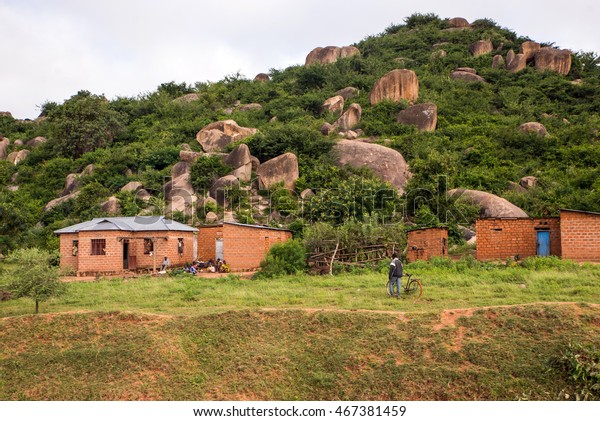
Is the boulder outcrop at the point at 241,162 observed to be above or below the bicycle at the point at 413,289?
above

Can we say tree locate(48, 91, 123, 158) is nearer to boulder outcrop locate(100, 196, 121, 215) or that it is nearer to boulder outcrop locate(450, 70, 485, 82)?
boulder outcrop locate(100, 196, 121, 215)

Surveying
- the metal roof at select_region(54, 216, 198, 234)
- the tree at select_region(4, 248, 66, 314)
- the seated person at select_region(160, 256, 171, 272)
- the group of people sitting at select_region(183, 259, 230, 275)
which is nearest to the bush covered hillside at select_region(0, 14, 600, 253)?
the metal roof at select_region(54, 216, 198, 234)

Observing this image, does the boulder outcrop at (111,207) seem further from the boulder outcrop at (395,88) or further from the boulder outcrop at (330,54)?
the boulder outcrop at (330,54)

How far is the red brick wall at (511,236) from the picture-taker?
1944cm

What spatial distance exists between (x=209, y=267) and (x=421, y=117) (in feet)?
76.5

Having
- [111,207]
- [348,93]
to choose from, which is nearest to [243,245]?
[111,207]

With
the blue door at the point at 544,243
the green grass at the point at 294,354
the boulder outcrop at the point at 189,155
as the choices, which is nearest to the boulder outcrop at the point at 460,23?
the boulder outcrop at the point at 189,155

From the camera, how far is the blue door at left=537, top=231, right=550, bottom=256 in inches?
763

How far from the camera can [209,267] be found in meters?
23.2

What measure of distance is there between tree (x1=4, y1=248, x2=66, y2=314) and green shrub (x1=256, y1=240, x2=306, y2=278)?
24.2 feet

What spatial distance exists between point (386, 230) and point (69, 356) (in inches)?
540

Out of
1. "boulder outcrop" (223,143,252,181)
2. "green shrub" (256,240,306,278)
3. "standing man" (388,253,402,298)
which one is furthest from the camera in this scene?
"boulder outcrop" (223,143,252,181)

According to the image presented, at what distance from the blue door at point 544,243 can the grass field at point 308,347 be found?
4.73 m

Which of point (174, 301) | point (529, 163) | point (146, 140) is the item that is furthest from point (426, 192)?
point (146, 140)
